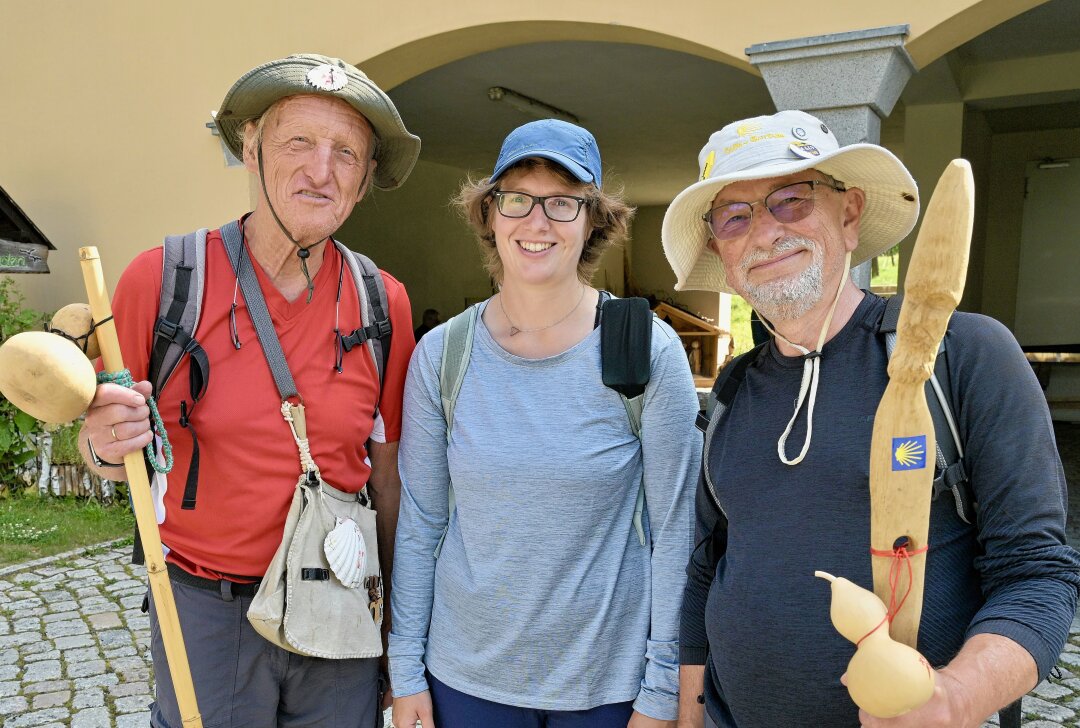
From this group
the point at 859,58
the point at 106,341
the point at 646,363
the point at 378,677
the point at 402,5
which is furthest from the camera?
the point at 402,5

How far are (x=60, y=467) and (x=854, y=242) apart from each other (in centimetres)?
750

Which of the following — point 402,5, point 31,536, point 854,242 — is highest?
point 402,5

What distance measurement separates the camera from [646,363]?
1.82 meters

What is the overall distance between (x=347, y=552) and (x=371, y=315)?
2.00 feet

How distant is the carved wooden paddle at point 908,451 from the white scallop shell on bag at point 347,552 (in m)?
1.23

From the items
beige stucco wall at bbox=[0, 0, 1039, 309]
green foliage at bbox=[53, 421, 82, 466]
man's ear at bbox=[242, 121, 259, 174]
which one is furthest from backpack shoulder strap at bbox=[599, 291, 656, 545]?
green foliage at bbox=[53, 421, 82, 466]

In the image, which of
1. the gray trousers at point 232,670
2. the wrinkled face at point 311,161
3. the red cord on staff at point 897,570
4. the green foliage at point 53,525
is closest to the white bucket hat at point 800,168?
the red cord on staff at point 897,570

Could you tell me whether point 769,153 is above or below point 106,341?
above

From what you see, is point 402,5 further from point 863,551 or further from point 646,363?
point 863,551

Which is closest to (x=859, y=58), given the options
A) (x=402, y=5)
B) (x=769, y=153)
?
(x=402, y=5)

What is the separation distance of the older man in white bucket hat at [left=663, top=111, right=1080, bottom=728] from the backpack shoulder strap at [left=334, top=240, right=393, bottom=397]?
817 mm

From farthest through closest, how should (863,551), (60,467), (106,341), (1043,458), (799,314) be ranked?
(60,467), (106,341), (799,314), (863,551), (1043,458)

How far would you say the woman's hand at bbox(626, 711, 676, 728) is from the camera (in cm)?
181

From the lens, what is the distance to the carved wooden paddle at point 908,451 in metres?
1.13
